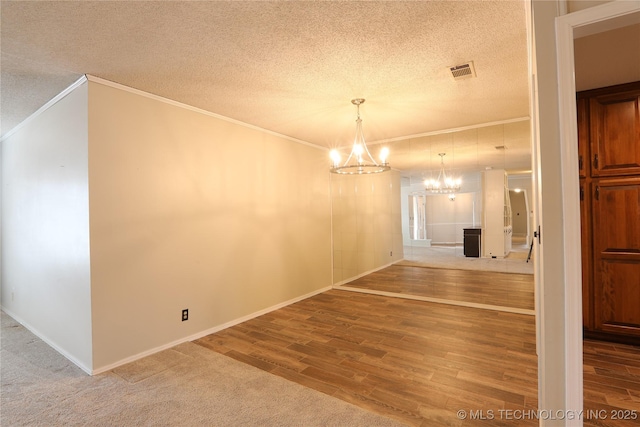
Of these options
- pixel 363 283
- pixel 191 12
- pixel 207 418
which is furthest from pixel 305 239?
pixel 191 12

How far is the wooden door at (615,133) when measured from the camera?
9.34 feet

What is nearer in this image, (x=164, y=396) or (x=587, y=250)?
(x=164, y=396)

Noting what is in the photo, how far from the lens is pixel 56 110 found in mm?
3100

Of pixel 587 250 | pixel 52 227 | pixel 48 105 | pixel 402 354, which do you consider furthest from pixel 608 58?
pixel 52 227

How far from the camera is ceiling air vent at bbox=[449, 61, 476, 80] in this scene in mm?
2613

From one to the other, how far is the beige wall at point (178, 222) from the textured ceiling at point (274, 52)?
1.27 ft

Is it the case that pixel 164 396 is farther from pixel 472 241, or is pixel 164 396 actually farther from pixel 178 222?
pixel 472 241

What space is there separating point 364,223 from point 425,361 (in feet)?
10.1

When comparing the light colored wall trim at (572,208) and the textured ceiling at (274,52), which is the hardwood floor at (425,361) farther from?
the textured ceiling at (274,52)

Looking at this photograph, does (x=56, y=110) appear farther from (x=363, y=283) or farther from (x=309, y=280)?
(x=363, y=283)

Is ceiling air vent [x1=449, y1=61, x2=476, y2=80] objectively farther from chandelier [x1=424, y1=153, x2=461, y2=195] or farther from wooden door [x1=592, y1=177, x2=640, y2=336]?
chandelier [x1=424, y1=153, x2=461, y2=195]

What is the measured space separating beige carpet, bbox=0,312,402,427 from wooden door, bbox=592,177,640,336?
8.49 feet

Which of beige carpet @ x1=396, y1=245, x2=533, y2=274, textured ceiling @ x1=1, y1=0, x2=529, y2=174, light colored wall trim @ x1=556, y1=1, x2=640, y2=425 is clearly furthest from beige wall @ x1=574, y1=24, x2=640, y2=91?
beige carpet @ x1=396, y1=245, x2=533, y2=274

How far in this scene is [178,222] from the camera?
328 centimetres
